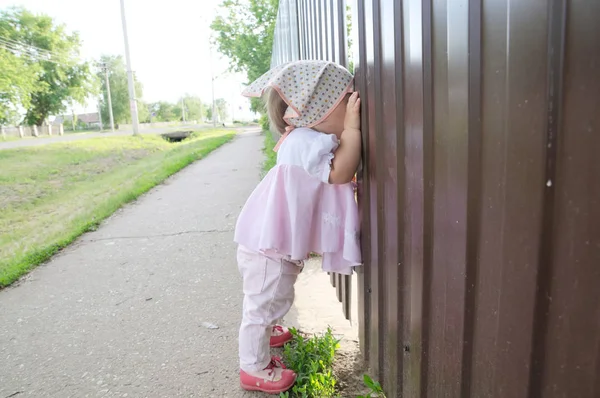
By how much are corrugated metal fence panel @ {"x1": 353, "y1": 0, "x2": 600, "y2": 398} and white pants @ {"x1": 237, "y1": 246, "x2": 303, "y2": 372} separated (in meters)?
0.59

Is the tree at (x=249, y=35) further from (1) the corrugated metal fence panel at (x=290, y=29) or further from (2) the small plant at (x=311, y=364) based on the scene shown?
(2) the small plant at (x=311, y=364)

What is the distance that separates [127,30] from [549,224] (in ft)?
87.1

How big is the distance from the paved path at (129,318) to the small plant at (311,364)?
30cm

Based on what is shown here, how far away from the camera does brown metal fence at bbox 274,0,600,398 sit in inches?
29.0

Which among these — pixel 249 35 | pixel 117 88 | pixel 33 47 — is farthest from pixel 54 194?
pixel 117 88

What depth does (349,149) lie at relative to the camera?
1.83 metres

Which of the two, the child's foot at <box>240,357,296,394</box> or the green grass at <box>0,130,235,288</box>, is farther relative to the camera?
the green grass at <box>0,130,235,288</box>

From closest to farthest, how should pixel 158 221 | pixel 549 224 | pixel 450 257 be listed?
pixel 549 224, pixel 450 257, pixel 158 221

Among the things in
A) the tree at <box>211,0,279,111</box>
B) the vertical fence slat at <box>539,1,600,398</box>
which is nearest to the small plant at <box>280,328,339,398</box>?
the vertical fence slat at <box>539,1,600,398</box>

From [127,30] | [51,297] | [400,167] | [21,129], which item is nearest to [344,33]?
[400,167]

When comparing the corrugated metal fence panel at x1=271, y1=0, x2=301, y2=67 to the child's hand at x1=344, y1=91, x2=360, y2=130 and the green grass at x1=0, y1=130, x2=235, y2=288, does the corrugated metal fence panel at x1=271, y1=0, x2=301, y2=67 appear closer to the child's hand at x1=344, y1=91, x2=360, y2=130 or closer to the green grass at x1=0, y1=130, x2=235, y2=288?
the child's hand at x1=344, y1=91, x2=360, y2=130

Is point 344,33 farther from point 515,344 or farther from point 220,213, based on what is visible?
point 220,213

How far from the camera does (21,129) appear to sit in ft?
147

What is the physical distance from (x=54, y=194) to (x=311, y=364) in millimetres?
8937
